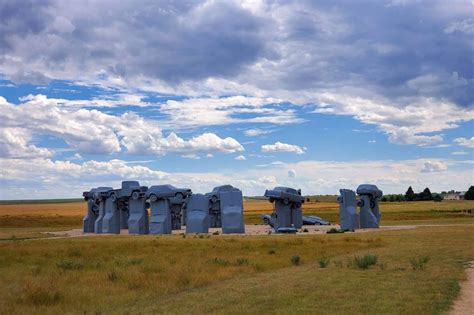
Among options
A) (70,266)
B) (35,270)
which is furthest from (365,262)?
(35,270)

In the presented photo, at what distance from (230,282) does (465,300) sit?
6.56 meters

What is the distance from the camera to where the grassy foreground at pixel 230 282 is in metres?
12.8

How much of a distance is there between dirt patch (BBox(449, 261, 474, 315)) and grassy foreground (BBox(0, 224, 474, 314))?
0.70ft

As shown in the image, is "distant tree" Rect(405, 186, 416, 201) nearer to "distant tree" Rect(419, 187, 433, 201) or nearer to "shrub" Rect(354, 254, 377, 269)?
"distant tree" Rect(419, 187, 433, 201)

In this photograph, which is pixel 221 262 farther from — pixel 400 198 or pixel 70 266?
pixel 400 198

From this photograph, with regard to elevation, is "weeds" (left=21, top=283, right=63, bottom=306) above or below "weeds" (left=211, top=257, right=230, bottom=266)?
below

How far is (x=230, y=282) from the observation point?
16891mm

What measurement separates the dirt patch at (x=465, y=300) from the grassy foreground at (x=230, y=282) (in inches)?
8.4

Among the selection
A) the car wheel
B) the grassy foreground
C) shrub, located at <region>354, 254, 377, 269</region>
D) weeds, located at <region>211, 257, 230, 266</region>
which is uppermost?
the car wheel

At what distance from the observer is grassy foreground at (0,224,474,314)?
12.8 meters

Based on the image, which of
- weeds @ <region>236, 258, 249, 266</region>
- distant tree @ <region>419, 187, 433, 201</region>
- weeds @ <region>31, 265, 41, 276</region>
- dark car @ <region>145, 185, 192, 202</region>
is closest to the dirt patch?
weeds @ <region>236, 258, 249, 266</region>

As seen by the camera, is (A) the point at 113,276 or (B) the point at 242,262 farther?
(B) the point at 242,262

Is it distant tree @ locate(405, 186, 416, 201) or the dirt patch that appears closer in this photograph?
the dirt patch

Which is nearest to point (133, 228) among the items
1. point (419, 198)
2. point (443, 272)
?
point (443, 272)
